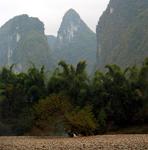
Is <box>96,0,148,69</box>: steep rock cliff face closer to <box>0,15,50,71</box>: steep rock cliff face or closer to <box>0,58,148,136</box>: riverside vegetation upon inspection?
<box>0,15,50,71</box>: steep rock cliff face

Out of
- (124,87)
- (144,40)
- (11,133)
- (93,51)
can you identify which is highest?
(93,51)

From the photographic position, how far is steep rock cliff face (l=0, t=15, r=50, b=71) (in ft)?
517

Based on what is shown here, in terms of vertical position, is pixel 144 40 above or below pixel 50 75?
above

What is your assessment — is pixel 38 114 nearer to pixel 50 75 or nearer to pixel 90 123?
pixel 90 123

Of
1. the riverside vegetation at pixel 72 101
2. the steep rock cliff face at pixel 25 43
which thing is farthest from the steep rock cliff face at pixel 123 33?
the riverside vegetation at pixel 72 101

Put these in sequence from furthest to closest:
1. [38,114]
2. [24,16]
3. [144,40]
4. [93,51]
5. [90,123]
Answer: [93,51] → [24,16] → [144,40] → [38,114] → [90,123]

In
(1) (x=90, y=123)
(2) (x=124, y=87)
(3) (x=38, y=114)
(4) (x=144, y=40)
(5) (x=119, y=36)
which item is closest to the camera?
(1) (x=90, y=123)

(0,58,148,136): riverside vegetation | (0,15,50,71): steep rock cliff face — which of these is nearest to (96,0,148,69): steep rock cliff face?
(0,15,50,71): steep rock cliff face

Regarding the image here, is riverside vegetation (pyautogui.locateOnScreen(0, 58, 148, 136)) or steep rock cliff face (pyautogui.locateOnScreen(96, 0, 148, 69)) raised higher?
steep rock cliff face (pyautogui.locateOnScreen(96, 0, 148, 69))

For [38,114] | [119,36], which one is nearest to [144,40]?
[119,36]

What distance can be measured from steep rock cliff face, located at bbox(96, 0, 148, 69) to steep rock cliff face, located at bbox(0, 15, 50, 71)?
2036cm

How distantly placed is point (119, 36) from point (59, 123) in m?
121

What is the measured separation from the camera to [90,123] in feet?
113

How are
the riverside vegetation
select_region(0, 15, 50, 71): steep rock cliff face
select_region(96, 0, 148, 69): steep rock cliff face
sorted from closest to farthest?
the riverside vegetation, select_region(96, 0, 148, 69): steep rock cliff face, select_region(0, 15, 50, 71): steep rock cliff face
